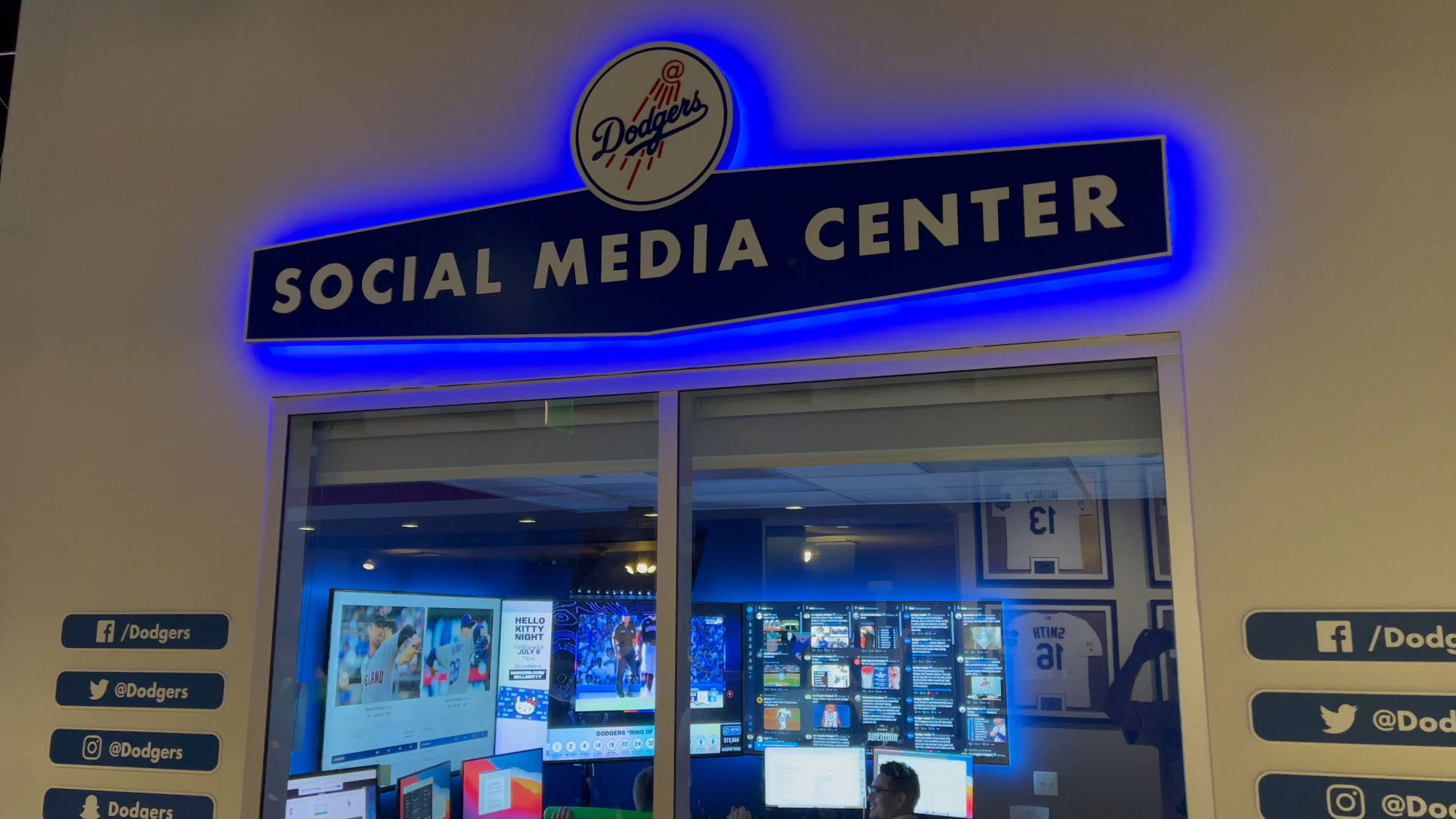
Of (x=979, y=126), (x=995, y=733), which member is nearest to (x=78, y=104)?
(x=979, y=126)

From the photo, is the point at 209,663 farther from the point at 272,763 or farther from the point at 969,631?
the point at 969,631

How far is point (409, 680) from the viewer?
3943mm

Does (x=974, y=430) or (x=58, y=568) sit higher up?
(x=974, y=430)

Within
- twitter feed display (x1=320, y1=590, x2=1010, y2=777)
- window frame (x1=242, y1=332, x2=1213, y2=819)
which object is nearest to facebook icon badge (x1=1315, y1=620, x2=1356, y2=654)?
window frame (x1=242, y1=332, x2=1213, y2=819)

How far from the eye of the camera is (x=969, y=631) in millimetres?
4305

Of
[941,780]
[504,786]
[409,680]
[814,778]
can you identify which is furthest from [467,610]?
[941,780]

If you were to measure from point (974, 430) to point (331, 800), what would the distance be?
239cm

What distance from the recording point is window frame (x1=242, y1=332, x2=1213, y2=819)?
199cm

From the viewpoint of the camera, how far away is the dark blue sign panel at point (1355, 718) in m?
1.80

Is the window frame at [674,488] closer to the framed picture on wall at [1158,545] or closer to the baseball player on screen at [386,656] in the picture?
the framed picture on wall at [1158,545]

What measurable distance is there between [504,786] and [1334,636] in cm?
299

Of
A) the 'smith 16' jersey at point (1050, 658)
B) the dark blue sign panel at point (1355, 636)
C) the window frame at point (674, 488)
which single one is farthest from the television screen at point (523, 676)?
the dark blue sign panel at point (1355, 636)

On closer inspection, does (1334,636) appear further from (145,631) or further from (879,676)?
(145,631)

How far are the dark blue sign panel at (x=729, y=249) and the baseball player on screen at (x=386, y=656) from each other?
1.38m
